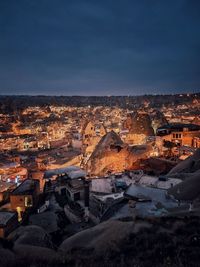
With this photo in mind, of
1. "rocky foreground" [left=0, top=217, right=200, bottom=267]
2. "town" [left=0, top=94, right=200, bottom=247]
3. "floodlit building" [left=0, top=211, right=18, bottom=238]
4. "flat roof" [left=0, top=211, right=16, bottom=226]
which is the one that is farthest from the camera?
"flat roof" [left=0, top=211, right=16, bottom=226]

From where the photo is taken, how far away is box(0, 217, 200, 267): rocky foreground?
9.71m

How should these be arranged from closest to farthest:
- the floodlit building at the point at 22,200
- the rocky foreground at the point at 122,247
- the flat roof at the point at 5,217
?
the rocky foreground at the point at 122,247, the flat roof at the point at 5,217, the floodlit building at the point at 22,200

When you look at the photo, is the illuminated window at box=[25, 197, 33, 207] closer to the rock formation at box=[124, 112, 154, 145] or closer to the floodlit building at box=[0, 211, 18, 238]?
the floodlit building at box=[0, 211, 18, 238]

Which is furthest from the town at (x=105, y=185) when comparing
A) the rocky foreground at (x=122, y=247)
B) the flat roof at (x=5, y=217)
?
the rocky foreground at (x=122, y=247)

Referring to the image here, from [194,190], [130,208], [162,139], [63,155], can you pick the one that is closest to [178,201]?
[194,190]

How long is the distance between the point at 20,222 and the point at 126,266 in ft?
40.6

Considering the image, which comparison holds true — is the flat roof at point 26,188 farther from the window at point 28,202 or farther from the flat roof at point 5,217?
the flat roof at point 5,217

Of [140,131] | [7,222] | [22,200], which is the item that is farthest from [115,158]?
[7,222]

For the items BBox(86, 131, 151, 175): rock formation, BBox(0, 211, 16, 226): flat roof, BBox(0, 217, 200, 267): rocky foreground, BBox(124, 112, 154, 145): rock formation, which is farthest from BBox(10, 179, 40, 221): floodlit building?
BBox(124, 112, 154, 145): rock formation

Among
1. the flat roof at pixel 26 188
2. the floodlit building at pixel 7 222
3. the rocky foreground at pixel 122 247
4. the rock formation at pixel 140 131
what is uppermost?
the rock formation at pixel 140 131

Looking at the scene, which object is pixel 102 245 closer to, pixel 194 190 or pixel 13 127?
pixel 194 190

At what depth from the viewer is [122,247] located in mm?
11102

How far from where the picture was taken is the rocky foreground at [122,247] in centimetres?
971

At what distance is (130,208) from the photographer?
629 inches
